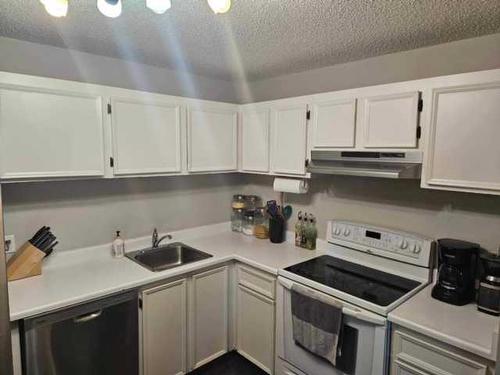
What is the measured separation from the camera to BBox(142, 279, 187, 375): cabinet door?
2.06 m

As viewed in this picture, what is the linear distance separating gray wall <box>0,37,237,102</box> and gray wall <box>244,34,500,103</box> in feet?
2.24

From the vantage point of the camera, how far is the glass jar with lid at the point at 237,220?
124 inches

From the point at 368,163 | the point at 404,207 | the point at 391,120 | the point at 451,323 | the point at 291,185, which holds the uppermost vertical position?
the point at 391,120

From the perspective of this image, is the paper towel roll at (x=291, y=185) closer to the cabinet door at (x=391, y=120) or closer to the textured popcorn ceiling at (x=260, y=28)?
the cabinet door at (x=391, y=120)

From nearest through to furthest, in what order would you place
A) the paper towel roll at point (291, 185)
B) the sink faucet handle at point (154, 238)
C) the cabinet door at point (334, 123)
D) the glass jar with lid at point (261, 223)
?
the cabinet door at point (334, 123) → the paper towel roll at point (291, 185) → the sink faucet handle at point (154, 238) → the glass jar with lid at point (261, 223)

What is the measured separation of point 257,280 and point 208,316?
0.46 metres

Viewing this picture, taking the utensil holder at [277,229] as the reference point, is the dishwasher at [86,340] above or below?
below

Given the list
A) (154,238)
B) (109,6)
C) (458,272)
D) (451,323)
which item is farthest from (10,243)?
(458,272)

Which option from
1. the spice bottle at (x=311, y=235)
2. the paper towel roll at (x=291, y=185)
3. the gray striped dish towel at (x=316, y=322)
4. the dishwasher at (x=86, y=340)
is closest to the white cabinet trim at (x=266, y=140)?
the paper towel roll at (x=291, y=185)

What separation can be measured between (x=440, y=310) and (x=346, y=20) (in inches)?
61.5

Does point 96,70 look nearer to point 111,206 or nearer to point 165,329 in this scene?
point 111,206

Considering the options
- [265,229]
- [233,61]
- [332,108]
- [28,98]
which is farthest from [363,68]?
[28,98]

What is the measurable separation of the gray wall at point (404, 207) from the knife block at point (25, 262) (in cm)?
188

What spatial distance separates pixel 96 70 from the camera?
228 cm
